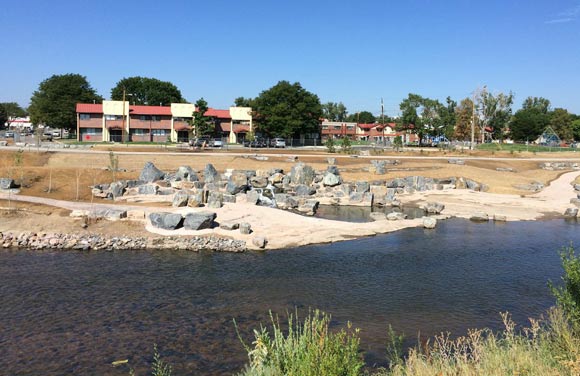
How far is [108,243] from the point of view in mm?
29484

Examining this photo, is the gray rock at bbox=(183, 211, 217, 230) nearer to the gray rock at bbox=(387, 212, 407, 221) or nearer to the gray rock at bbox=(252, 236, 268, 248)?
the gray rock at bbox=(252, 236, 268, 248)

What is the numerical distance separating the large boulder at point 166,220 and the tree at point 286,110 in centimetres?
7463

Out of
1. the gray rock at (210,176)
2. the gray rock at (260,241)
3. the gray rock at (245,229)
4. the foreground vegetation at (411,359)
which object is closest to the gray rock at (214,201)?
the gray rock at (245,229)

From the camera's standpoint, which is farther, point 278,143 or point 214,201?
point 278,143

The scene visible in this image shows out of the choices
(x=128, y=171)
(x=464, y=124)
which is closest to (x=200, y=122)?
(x=128, y=171)

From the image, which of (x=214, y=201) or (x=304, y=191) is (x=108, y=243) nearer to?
(x=214, y=201)

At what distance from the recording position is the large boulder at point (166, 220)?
105ft

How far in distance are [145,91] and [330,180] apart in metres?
100

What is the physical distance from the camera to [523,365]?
1015 cm

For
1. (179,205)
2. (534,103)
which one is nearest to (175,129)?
(179,205)

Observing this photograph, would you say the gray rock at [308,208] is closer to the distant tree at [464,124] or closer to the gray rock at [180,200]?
the gray rock at [180,200]

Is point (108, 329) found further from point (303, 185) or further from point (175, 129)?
point (175, 129)

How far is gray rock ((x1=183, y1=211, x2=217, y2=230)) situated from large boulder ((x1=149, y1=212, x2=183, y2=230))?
0.50 metres

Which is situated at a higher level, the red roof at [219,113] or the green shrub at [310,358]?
the red roof at [219,113]
